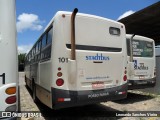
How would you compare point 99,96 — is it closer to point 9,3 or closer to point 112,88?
point 112,88

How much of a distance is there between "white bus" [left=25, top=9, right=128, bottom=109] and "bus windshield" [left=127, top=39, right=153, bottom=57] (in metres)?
2.81

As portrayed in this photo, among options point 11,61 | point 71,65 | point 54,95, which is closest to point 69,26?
point 71,65

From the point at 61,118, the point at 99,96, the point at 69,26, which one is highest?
the point at 69,26

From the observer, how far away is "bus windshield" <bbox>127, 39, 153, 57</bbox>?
9.99 meters

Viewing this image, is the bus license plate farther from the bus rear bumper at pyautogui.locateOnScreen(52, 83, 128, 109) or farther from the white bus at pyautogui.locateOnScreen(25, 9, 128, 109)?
the bus rear bumper at pyautogui.locateOnScreen(52, 83, 128, 109)

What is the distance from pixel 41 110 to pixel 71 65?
350 cm

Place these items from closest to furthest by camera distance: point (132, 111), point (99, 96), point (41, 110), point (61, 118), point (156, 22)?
point (99, 96)
point (61, 118)
point (132, 111)
point (41, 110)
point (156, 22)

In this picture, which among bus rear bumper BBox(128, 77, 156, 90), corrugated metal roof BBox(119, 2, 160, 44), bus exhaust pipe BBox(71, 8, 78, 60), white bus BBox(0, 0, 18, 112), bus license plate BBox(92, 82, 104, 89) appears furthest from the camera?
corrugated metal roof BBox(119, 2, 160, 44)

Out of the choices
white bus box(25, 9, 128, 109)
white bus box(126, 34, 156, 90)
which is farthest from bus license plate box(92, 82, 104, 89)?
white bus box(126, 34, 156, 90)

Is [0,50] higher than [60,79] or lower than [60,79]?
higher

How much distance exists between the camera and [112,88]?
7.01m

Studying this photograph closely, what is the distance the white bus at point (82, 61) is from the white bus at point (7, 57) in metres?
1.83

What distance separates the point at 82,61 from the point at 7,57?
100 inches

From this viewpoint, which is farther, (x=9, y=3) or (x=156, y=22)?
(x=156, y=22)
